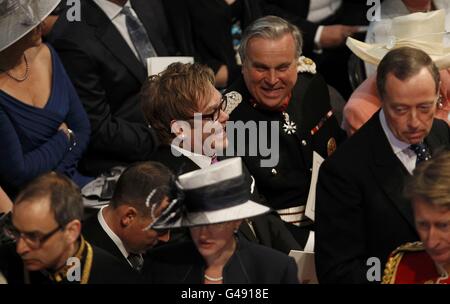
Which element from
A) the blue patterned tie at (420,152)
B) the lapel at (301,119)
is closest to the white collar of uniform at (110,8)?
the lapel at (301,119)

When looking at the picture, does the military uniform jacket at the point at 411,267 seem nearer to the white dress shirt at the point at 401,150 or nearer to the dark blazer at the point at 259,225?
the white dress shirt at the point at 401,150

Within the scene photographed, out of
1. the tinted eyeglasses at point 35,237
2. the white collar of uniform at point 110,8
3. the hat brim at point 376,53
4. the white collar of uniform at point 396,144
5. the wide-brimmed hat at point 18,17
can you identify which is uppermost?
the wide-brimmed hat at point 18,17

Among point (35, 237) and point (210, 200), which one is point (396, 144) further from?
point (35, 237)

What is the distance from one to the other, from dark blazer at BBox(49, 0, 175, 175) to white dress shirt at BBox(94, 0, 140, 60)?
0.04 m

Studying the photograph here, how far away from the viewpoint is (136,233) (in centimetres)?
475

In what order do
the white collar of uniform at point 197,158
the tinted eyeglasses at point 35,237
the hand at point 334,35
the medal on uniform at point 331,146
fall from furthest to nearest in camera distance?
1. the hand at point 334,35
2. the medal on uniform at point 331,146
3. the white collar of uniform at point 197,158
4. the tinted eyeglasses at point 35,237

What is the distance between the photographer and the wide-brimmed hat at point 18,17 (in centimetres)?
550

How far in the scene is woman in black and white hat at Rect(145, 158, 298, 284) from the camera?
423 cm

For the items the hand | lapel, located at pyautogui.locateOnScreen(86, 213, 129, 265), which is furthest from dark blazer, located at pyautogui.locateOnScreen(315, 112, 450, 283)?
the hand

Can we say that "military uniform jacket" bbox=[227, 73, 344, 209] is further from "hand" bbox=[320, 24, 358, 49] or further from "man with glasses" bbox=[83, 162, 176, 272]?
"hand" bbox=[320, 24, 358, 49]

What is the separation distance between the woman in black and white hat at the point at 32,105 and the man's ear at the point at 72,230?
1.36m
